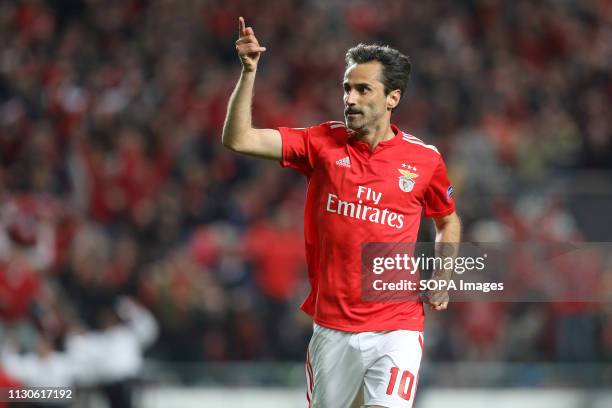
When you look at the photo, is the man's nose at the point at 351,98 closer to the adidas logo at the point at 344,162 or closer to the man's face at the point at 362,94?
the man's face at the point at 362,94

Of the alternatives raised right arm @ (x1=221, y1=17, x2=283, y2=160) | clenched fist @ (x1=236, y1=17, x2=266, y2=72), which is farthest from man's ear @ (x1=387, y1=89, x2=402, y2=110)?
clenched fist @ (x1=236, y1=17, x2=266, y2=72)

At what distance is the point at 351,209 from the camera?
5.18 m

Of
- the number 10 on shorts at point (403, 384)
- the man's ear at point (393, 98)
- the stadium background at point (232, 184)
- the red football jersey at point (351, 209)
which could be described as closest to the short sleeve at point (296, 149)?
the red football jersey at point (351, 209)

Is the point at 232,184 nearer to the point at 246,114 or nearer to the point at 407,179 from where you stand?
the point at 407,179

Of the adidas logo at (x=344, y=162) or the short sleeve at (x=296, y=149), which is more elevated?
the short sleeve at (x=296, y=149)

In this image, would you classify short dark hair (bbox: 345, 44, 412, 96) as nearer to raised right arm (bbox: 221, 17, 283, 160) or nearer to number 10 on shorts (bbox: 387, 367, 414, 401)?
raised right arm (bbox: 221, 17, 283, 160)

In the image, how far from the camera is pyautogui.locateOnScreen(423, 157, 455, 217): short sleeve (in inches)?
212

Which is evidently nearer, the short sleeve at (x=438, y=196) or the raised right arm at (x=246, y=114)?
the raised right arm at (x=246, y=114)

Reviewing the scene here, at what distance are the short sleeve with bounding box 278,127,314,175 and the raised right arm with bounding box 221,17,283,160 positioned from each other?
0.06m

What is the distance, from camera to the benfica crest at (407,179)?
5.25m

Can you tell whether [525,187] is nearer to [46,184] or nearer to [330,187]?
[46,184]

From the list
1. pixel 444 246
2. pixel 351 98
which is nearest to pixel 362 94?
pixel 351 98

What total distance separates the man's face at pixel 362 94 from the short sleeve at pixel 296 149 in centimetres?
22

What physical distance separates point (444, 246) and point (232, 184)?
6.42 meters
